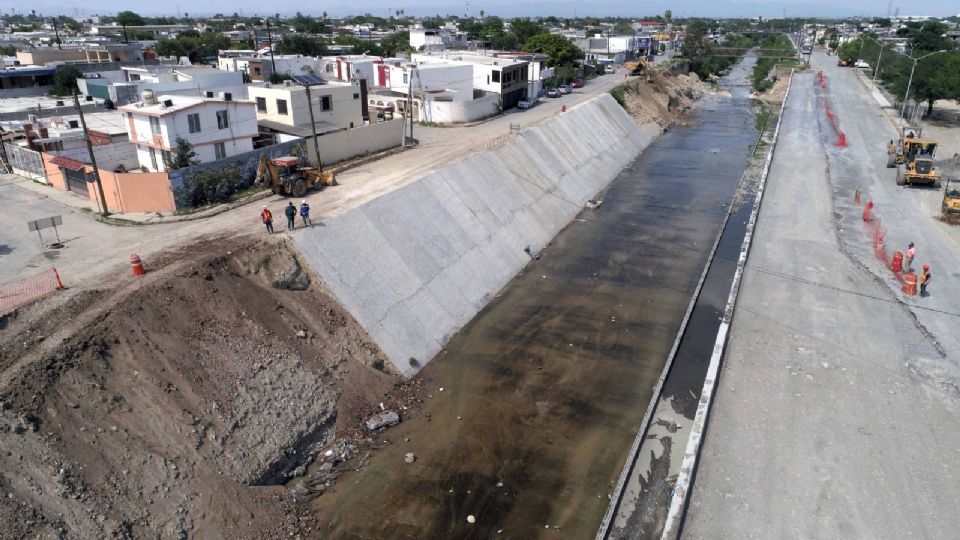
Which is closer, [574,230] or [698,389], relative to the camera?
[698,389]

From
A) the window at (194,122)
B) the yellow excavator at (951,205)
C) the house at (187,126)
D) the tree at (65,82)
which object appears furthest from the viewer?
the tree at (65,82)

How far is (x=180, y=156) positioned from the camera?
33.1 meters

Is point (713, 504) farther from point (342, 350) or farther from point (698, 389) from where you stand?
point (342, 350)

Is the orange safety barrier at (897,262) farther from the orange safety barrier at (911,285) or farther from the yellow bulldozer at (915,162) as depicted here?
the yellow bulldozer at (915,162)

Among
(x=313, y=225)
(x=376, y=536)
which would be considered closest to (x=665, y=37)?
(x=313, y=225)

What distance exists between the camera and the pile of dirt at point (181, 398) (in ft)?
51.5

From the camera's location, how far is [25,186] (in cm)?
3603

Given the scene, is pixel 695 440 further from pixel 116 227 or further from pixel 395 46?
pixel 395 46

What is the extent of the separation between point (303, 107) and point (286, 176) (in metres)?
12.7

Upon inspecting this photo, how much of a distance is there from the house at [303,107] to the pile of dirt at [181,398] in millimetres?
20501

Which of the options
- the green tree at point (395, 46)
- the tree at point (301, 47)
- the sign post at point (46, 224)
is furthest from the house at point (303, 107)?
the green tree at point (395, 46)

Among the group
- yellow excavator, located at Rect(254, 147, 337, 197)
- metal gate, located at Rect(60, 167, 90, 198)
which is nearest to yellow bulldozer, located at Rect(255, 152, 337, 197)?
yellow excavator, located at Rect(254, 147, 337, 197)

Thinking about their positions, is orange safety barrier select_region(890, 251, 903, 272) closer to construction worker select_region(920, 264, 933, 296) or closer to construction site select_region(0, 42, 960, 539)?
construction site select_region(0, 42, 960, 539)

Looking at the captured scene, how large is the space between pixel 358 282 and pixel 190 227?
911 centimetres
